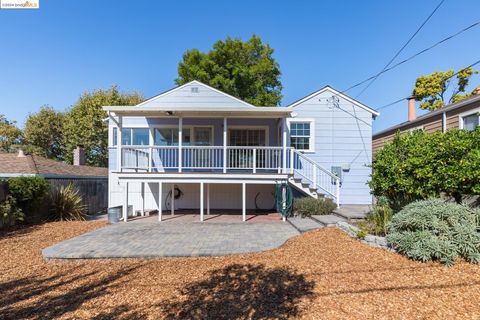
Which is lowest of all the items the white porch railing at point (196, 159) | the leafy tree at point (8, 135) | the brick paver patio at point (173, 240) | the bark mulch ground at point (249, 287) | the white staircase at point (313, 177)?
the brick paver patio at point (173, 240)

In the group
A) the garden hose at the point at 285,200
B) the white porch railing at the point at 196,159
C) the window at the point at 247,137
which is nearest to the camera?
the garden hose at the point at 285,200

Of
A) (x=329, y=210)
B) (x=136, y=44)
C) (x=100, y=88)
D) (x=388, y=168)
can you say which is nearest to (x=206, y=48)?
(x=136, y=44)

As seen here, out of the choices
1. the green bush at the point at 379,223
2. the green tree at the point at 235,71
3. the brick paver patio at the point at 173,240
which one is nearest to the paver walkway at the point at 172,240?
the brick paver patio at the point at 173,240

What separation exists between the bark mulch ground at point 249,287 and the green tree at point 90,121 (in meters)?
21.1

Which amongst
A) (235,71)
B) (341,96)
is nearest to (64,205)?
(341,96)

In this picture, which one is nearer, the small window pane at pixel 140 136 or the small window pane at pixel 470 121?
the small window pane at pixel 470 121

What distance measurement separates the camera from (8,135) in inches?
1051

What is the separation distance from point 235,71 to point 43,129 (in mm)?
20152

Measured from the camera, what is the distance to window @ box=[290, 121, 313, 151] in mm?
11953

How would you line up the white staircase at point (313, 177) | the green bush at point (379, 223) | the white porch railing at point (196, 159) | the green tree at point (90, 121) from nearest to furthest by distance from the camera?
the green bush at point (379, 223) → the white staircase at point (313, 177) → the white porch railing at point (196, 159) → the green tree at point (90, 121)

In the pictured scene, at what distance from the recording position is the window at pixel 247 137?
40.7ft

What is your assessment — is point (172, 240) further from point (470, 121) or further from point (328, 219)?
point (470, 121)

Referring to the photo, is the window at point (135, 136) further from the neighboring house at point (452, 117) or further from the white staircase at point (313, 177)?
the neighboring house at point (452, 117)

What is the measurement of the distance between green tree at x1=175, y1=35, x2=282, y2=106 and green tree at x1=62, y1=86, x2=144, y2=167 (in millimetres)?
Result: 6883
